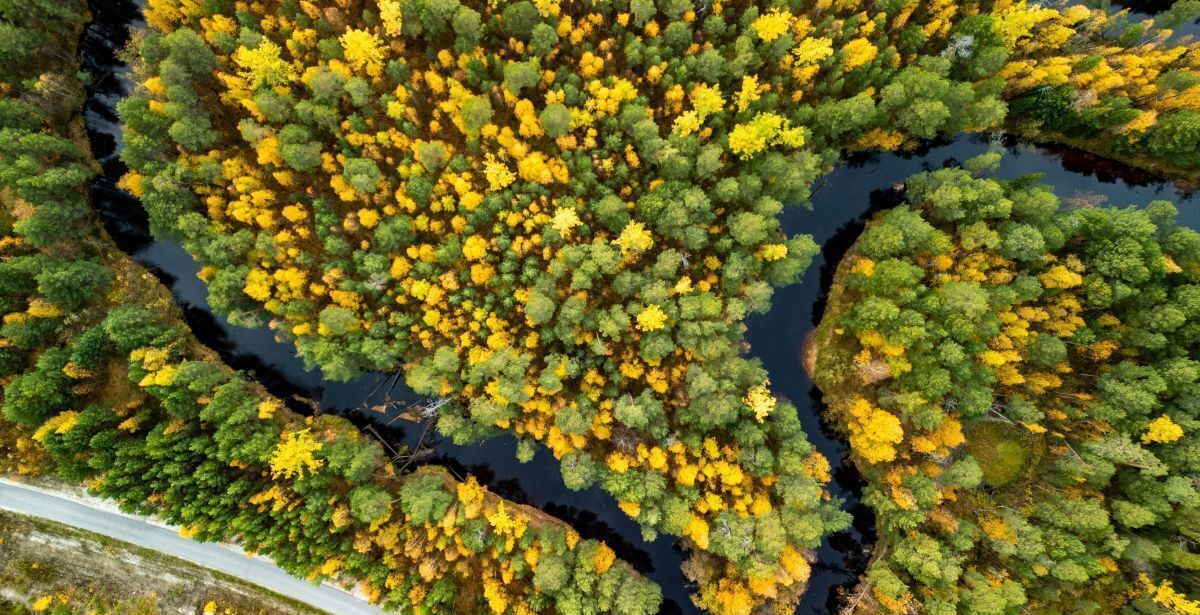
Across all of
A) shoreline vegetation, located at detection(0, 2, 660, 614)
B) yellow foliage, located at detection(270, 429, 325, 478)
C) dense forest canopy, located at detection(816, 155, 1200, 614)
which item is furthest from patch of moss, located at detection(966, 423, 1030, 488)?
yellow foliage, located at detection(270, 429, 325, 478)

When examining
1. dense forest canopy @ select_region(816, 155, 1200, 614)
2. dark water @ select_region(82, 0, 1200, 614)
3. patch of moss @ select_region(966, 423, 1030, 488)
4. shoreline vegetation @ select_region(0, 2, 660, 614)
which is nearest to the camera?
dense forest canopy @ select_region(816, 155, 1200, 614)

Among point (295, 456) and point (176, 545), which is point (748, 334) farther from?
point (176, 545)

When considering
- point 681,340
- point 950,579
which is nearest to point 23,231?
point 681,340

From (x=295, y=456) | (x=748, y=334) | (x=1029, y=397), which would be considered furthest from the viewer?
(x=748, y=334)

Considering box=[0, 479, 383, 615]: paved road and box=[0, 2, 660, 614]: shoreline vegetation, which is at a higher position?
box=[0, 2, 660, 614]: shoreline vegetation

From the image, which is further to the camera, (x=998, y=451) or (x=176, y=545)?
→ (x=176, y=545)

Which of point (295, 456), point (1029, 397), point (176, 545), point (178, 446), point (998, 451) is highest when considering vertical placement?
point (1029, 397)

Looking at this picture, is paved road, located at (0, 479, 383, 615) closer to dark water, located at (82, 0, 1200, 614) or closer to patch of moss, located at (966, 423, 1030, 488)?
dark water, located at (82, 0, 1200, 614)

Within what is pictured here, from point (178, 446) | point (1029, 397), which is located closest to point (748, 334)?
point (1029, 397)
